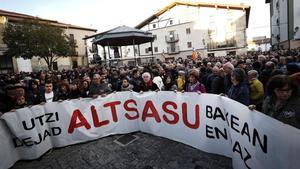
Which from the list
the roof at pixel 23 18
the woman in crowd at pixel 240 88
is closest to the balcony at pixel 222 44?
the roof at pixel 23 18

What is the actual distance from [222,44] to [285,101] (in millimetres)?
40838

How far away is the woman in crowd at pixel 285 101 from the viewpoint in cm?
256

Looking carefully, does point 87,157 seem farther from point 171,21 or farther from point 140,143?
point 171,21

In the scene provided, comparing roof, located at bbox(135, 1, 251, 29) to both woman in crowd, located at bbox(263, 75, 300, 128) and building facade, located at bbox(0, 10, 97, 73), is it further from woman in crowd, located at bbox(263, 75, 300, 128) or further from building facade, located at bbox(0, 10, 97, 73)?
woman in crowd, located at bbox(263, 75, 300, 128)

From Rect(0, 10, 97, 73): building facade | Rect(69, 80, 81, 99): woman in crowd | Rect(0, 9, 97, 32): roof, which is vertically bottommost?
Rect(69, 80, 81, 99): woman in crowd

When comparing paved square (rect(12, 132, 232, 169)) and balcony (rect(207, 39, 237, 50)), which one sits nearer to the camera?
paved square (rect(12, 132, 232, 169))

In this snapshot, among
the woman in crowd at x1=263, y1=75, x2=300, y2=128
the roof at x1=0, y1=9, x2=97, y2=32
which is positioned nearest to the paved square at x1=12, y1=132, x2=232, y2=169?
the woman in crowd at x1=263, y1=75, x2=300, y2=128

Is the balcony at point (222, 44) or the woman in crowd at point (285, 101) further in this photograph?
the balcony at point (222, 44)

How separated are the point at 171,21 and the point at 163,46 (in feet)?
17.2

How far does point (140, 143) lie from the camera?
4.67 metres

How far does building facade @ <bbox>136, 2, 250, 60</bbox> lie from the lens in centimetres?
3950

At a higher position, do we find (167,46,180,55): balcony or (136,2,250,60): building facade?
(136,2,250,60): building facade

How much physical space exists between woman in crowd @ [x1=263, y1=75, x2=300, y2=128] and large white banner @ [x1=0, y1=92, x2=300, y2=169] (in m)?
0.31

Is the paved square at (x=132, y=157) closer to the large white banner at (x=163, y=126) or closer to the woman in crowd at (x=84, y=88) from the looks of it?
the large white banner at (x=163, y=126)
